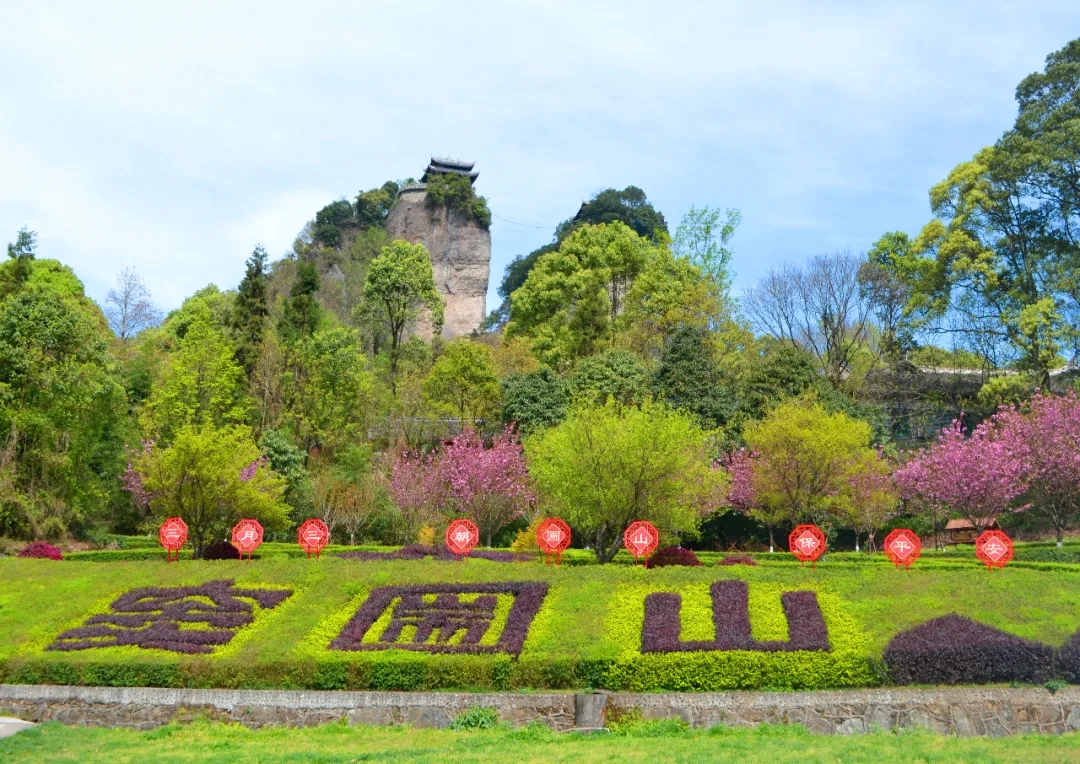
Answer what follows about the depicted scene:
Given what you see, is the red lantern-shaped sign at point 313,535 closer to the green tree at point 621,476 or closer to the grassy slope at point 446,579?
the grassy slope at point 446,579

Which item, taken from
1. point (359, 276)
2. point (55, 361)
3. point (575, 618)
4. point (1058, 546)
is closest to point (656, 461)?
point (575, 618)

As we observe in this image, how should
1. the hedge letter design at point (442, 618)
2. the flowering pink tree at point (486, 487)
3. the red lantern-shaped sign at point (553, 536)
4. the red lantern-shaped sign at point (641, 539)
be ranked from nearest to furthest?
the hedge letter design at point (442, 618), the red lantern-shaped sign at point (641, 539), the red lantern-shaped sign at point (553, 536), the flowering pink tree at point (486, 487)

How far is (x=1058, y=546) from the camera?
2573 centimetres

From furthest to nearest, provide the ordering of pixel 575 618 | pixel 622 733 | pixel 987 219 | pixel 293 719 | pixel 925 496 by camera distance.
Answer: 1. pixel 987 219
2. pixel 925 496
3. pixel 575 618
4. pixel 293 719
5. pixel 622 733

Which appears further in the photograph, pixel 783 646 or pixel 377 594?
pixel 377 594

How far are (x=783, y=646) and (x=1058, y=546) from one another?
15771mm

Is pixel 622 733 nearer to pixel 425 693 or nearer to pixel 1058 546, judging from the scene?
pixel 425 693

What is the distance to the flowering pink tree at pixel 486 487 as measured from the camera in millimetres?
29172

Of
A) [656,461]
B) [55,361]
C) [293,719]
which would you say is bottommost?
[293,719]

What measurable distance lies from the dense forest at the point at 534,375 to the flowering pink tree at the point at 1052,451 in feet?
14.5

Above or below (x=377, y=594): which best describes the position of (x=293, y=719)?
below

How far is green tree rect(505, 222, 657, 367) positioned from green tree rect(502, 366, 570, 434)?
5.62 m

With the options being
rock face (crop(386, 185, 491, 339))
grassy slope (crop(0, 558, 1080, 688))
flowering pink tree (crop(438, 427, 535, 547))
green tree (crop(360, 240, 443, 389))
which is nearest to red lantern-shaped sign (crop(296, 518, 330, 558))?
grassy slope (crop(0, 558, 1080, 688))

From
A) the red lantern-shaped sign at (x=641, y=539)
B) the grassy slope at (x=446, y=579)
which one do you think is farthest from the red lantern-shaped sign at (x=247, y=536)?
the red lantern-shaped sign at (x=641, y=539)
